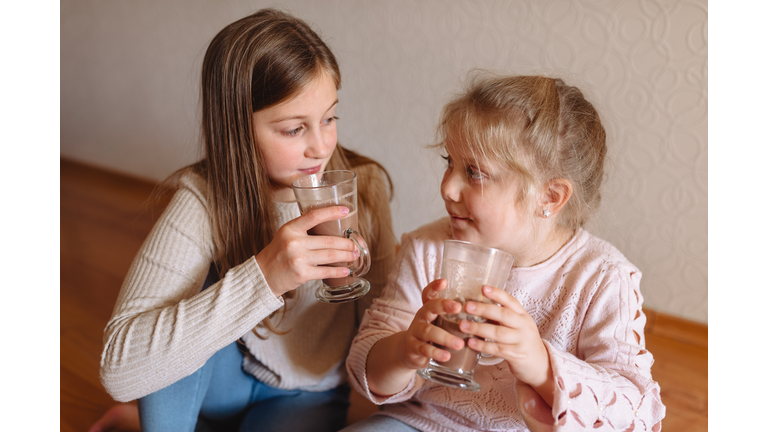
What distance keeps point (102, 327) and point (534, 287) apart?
1791 mm

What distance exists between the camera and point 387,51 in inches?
80.4

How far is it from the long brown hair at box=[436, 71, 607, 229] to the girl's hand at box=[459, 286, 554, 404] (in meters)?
0.27

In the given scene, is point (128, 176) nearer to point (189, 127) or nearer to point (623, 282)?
point (189, 127)

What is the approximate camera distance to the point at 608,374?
0.85m

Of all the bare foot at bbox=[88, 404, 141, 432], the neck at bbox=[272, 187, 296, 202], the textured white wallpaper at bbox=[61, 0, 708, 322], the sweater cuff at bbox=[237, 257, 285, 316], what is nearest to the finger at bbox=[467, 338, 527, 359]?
the sweater cuff at bbox=[237, 257, 285, 316]

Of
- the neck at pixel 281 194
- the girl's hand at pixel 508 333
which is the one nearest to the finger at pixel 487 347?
the girl's hand at pixel 508 333

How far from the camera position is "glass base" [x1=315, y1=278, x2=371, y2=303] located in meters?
0.95

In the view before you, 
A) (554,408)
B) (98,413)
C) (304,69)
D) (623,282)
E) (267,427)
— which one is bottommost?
(98,413)

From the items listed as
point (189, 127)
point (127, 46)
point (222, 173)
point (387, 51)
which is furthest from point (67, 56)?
point (222, 173)

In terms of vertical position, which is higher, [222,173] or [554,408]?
A: [222,173]

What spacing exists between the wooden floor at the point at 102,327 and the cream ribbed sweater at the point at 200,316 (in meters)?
0.32

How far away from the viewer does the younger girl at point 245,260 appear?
959 mm

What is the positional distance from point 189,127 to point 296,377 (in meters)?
2.16

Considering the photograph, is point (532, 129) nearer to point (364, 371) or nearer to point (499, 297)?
point (499, 297)
